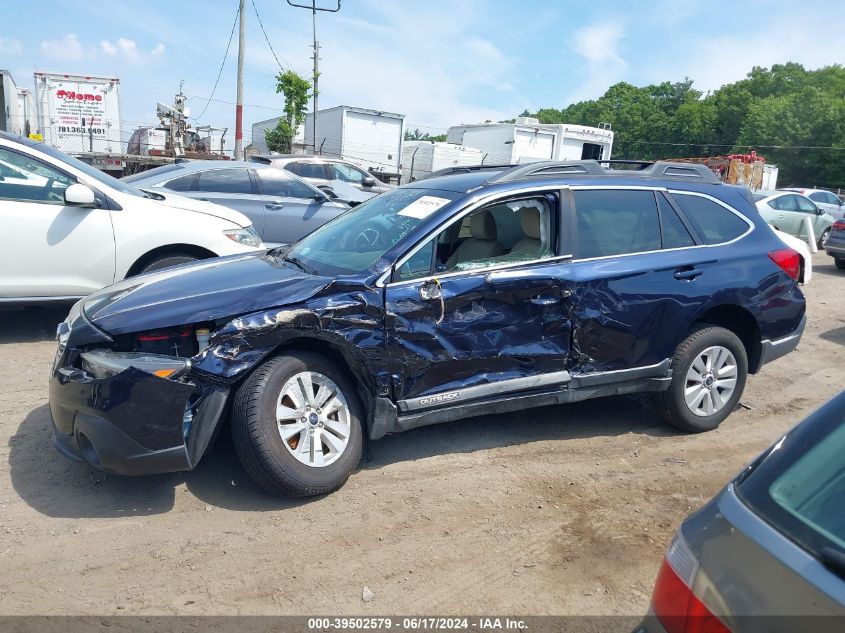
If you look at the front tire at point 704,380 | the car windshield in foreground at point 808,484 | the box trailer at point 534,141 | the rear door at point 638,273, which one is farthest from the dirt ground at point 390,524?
the box trailer at point 534,141

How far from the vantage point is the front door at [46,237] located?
5.83 meters

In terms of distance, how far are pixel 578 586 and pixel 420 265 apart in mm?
1913

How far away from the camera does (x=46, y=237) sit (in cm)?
591

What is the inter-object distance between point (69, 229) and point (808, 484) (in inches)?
238

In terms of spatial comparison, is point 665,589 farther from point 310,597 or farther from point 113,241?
point 113,241

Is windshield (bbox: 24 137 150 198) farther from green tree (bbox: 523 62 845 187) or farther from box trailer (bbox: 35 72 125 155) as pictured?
green tree (bbox: 523 62 845 187)

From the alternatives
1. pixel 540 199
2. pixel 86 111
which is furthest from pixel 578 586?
pixel 86 111

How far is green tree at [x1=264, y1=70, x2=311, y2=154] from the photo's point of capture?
29125 mm

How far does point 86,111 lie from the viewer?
1942 centimetres

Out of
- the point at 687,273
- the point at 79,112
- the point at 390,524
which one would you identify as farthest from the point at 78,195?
the point at 79,112

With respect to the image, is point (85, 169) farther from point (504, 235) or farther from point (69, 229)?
point (504, 235)

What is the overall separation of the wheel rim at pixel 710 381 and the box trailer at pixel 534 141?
21524 mm

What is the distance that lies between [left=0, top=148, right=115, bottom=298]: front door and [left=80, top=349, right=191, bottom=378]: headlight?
2.99 metres

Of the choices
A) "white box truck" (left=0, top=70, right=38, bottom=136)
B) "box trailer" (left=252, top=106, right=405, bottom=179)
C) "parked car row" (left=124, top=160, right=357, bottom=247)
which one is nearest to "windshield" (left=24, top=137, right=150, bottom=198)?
"parked car row" (left=124, top=160, right=357, bottom=247)
